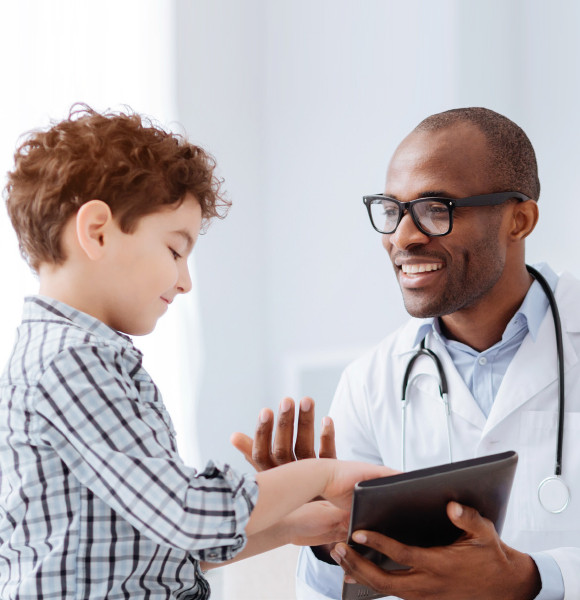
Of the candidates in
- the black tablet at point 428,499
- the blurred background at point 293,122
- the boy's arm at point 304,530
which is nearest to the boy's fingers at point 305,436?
the boy's arm at point 304,530

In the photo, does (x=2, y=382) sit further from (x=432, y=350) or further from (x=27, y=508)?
(x=432, y=350)

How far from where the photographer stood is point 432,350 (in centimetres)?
176

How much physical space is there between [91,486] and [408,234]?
91cm

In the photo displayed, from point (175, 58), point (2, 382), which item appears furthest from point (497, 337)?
point (175, 58)

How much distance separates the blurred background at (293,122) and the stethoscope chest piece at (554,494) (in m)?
1.03

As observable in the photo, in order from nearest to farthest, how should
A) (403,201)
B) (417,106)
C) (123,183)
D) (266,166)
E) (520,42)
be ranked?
(123,183) < (403,201) < (520,42) < (417,106) < (266,166)

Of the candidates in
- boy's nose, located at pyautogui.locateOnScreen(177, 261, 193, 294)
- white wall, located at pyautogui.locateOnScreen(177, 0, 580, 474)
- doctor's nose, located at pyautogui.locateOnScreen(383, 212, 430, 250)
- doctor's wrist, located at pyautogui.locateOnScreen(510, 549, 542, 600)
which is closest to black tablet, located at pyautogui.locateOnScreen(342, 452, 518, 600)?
doctor's wrist, located at pyautogui.locateOnScreen(510, 549, 542, 600)

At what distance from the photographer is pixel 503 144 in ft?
5.54

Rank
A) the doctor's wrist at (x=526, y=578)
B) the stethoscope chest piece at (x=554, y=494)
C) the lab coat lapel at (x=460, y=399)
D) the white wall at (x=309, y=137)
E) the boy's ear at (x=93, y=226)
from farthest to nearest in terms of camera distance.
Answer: the white wall at (x=309, y=137), the lab coat lapel at (x=460, y=399), the stethoscope chest piece at (x=554, y=494), the doctor's wrist at (x=526, y=578), the boy's ear at (x=93, y=226)

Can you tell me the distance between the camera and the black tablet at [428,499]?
3.50 feet

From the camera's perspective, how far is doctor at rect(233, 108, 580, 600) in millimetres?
1579

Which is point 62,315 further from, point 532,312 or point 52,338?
point 532,312

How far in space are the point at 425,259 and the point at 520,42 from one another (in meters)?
1.46

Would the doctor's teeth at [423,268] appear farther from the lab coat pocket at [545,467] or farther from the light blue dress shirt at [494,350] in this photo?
the lab coat pocket at [545,467]
